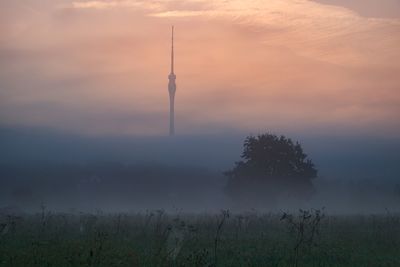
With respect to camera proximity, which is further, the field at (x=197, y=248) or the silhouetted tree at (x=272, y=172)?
the silhouetted tree at (x=272, y=172)

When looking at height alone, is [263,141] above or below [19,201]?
above

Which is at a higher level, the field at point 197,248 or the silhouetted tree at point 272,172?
the silhouetted tree at point 272,172

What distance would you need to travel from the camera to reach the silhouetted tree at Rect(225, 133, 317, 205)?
2788 inches

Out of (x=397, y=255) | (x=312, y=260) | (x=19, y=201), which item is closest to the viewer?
(x=312, y=260)

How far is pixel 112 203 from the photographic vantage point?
108 m

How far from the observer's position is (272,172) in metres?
70.8

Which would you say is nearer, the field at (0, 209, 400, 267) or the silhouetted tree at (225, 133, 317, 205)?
the field at (0, 209, 400, 267)

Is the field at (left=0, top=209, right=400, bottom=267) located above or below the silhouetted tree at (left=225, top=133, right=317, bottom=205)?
below

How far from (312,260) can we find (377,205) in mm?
99166

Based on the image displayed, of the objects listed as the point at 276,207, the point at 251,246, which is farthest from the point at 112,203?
the point at 251,246

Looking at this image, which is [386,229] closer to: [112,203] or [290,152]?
[290,152]

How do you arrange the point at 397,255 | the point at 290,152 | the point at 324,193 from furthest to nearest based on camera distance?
1. the point at 324,193
2. the point at 290,152
3. the point at 397,255

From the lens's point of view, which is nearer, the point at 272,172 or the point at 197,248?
the point at 197,248

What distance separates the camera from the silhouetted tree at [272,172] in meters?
70.8
